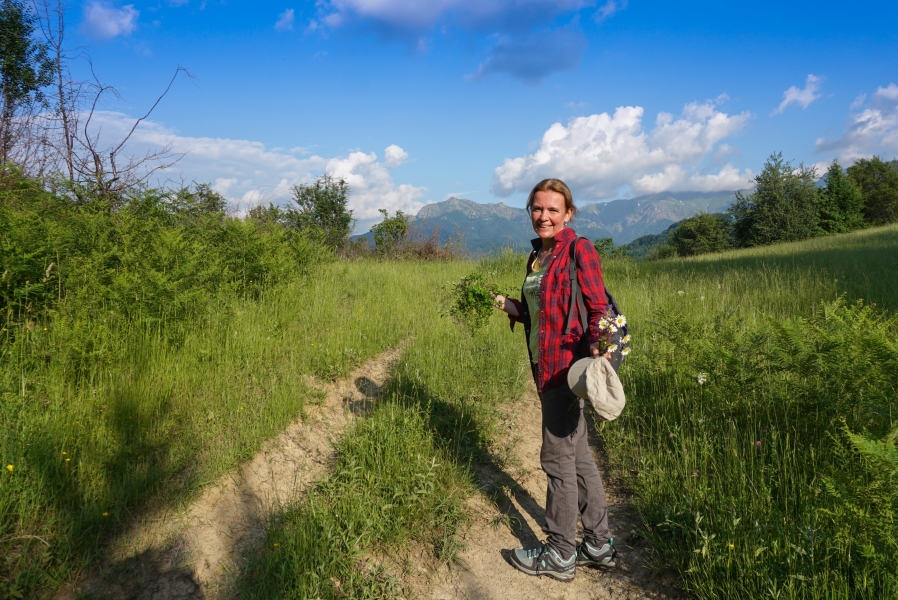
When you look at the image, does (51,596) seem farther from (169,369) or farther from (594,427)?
(594,427)

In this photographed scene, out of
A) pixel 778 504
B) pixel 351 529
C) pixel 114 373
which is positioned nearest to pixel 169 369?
pixel 114 373

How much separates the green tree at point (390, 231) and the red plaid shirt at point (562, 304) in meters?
15.6

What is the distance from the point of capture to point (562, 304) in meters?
2.98

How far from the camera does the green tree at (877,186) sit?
168 feet

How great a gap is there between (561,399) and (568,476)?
0.50 m

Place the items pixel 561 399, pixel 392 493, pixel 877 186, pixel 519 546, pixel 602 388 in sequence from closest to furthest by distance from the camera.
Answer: pixel 602 388, pixel 561 399, pixel 519 546, pixel 392 493, pixel 877 186

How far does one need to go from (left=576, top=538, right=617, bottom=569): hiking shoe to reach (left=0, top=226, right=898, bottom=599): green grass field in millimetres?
273

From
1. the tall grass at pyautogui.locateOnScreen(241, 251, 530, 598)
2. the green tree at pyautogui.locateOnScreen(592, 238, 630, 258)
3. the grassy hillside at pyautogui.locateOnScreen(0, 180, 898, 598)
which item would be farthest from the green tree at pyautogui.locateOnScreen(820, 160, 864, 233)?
the tall grass at pyautogui.locateOnScreen(241, 251, 530, 598)

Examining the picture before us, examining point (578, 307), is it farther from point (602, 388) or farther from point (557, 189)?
point (557, 189)

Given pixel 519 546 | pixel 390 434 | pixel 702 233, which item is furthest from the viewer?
pixel 702 233

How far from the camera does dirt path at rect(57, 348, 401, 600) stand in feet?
9.15

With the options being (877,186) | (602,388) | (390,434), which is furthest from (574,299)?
(877,186)

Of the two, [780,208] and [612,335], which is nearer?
[612,335]

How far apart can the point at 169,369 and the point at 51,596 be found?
2114 millimetres
